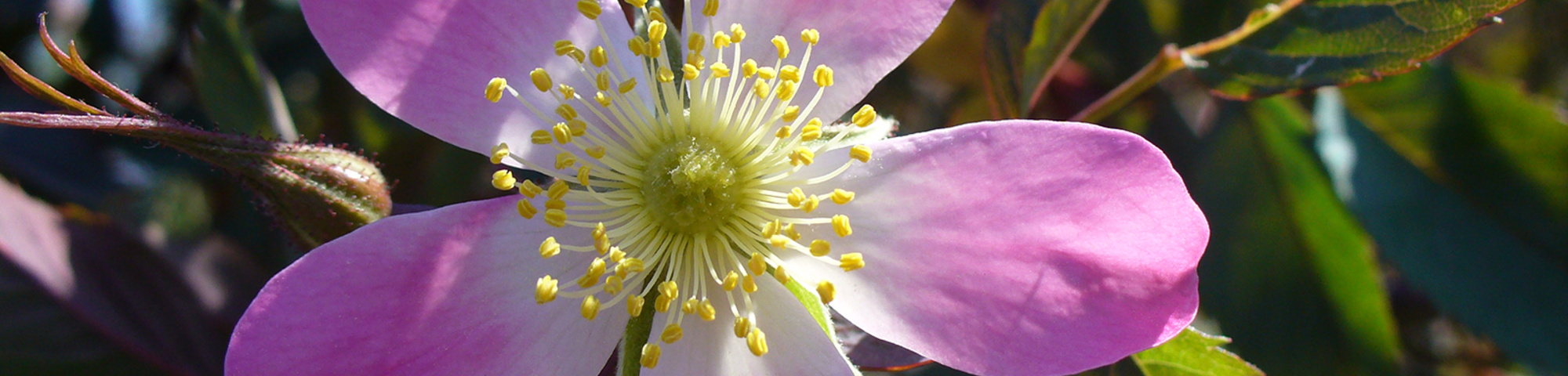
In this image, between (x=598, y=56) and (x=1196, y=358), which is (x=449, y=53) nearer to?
(x=598, y=56)

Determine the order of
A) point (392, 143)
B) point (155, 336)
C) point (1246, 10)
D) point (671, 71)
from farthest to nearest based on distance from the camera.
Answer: point (392, 143), point (1246, 10), point (155, 336), point (671, 71)

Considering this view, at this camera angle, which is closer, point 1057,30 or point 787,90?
point 787,90

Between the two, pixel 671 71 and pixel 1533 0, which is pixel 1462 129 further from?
pixel 671 71

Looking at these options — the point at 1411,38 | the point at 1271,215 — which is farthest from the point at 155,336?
the point at 1271,215

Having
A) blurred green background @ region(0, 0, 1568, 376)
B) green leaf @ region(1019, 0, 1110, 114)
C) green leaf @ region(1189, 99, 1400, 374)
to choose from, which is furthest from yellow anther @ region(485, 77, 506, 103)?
green leaf @ region(1189, 99, 1400, 374)

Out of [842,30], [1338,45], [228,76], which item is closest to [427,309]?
[842,30]

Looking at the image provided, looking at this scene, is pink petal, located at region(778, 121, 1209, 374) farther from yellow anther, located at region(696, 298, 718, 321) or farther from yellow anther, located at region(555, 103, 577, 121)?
yellow anther, located at region(555, 103, 577, 121)
